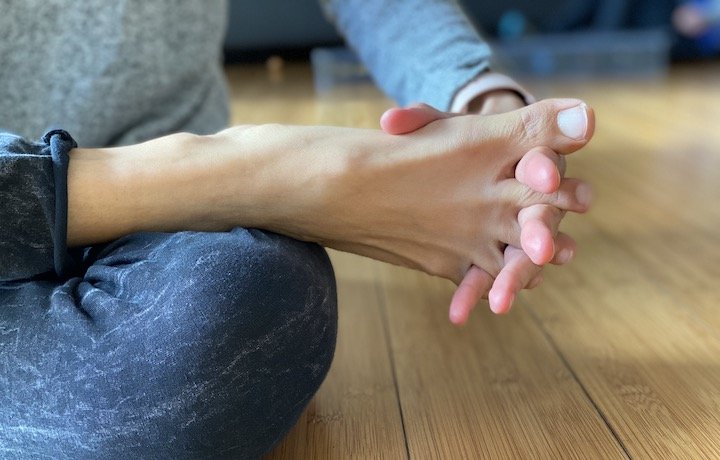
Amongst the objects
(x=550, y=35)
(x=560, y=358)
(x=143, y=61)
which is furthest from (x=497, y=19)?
(x=560, y=358)

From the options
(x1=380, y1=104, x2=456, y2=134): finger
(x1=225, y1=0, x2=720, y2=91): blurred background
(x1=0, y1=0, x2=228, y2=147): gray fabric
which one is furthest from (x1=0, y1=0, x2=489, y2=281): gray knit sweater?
(x1=225, y1=0, x2=720, y2=91): blurred background

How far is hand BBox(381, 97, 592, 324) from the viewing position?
1.87ft

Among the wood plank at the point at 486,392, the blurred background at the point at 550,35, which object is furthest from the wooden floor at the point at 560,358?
the blurred background at the point at 550,35

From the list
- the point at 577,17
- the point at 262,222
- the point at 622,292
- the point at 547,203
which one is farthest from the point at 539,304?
the point at 577,17

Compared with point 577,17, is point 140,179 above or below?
above

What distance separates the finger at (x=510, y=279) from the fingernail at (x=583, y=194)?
0.24 ft

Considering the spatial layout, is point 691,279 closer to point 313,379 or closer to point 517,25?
point 313,379

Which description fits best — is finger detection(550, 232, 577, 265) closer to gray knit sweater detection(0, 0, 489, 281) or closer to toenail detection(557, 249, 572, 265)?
toenail detection(557, 249, 572, 265)

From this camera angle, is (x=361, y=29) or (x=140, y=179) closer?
(x=140, y=179)

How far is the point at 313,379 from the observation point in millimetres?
552

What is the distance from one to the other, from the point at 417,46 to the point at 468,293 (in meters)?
0.38

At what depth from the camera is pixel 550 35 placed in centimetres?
292

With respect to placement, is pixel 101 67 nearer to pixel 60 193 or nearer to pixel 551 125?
pixel 60 193

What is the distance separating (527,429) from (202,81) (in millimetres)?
593
